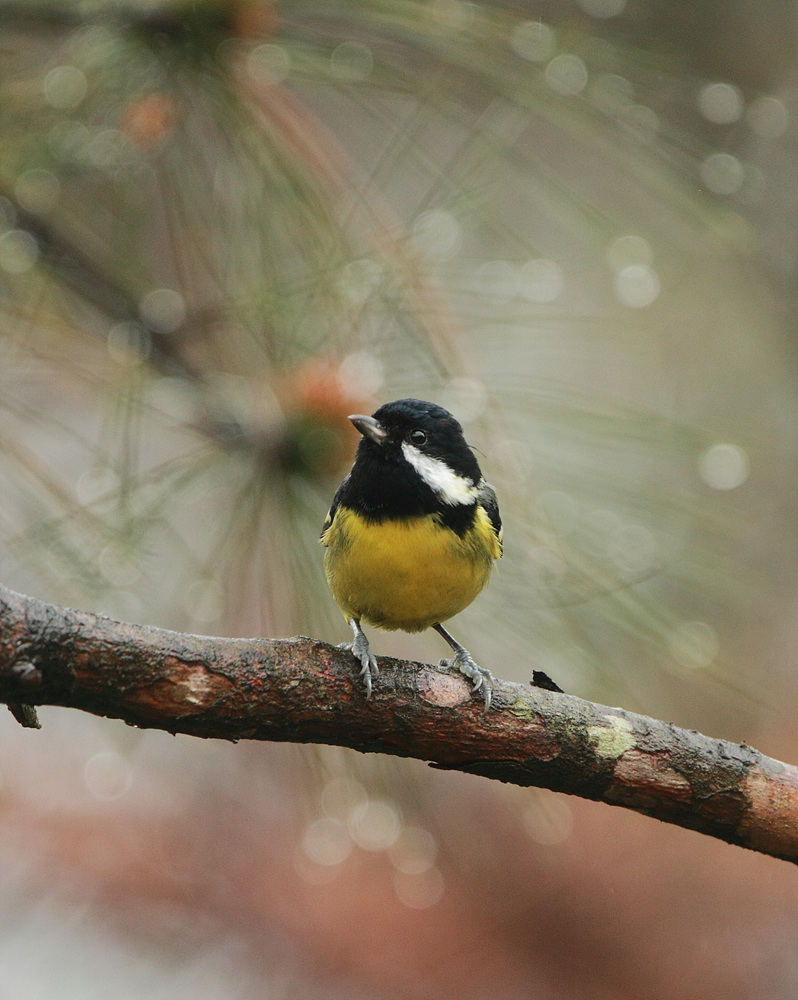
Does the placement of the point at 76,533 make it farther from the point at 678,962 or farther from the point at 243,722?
the point at 678,962

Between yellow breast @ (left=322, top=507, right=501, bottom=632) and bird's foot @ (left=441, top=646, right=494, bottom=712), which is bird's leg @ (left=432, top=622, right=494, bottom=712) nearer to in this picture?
bird's foot @ (left=441, top=646, right=494, bottom=712)

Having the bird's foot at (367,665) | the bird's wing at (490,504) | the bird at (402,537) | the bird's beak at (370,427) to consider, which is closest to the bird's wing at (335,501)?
the bird at (402,537)

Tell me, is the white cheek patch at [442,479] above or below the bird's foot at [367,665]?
above

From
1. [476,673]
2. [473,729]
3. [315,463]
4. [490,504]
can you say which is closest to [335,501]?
[315,463]

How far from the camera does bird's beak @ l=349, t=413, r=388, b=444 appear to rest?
7.62ft

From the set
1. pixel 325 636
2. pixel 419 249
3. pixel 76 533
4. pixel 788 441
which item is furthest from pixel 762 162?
pixel 76 533

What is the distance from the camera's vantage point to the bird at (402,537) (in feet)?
8.20

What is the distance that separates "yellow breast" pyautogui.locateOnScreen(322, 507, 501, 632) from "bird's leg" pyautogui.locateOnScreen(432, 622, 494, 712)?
113 mm

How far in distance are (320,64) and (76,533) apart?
3.92ft

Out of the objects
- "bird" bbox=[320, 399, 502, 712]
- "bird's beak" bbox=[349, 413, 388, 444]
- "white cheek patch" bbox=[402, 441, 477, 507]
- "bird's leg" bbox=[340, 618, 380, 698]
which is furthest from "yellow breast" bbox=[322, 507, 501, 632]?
"bird's leg" bbox=[340, 618, 380, 698]

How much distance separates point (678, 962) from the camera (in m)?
2.63

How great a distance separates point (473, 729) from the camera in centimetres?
198

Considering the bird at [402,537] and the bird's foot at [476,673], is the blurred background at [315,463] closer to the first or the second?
the bird at [402,537]

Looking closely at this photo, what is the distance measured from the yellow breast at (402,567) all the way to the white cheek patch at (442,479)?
108 millimetres
